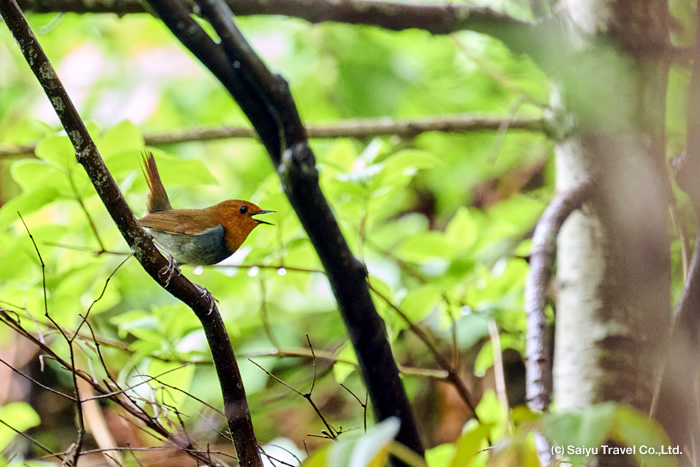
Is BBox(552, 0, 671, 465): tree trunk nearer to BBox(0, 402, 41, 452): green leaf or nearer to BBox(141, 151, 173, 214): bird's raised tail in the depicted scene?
BBox(141, 151, 173, 214): bird's raised tail

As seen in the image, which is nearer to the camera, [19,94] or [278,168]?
[278,168]

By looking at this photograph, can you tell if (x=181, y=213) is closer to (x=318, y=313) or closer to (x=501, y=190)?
(x=318, y=313)

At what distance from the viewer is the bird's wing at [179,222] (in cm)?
113

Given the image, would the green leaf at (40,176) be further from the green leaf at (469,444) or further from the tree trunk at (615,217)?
the tree trunk at (615,217)

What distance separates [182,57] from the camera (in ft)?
10.2

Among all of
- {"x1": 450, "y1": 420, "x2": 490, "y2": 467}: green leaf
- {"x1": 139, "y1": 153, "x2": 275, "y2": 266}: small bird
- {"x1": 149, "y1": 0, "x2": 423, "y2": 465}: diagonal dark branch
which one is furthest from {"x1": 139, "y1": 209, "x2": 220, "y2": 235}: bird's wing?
{"x1": 450, "y1": 420, "x2": 490, "y2": 467}: green leaf

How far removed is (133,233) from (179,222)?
0.50 meters

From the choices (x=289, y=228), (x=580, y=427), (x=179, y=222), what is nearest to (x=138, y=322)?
(x=179, y=222)

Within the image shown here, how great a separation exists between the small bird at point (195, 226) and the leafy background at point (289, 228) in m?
0.05

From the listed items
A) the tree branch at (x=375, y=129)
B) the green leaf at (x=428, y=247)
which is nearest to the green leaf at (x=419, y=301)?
the green leaf at (x=428, y=247)

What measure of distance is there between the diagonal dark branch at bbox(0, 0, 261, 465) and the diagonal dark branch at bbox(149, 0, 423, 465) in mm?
174

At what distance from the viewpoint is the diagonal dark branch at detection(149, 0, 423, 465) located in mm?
798

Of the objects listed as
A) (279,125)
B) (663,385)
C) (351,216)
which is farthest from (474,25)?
(663,385)

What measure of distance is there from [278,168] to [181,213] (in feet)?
1.38
